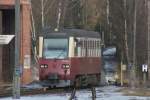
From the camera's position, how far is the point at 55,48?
121 ft

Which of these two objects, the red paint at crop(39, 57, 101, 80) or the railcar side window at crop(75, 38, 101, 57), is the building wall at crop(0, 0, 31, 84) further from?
the red paint at crop(39, 57, 101, 80)

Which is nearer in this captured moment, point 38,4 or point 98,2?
point 38,4

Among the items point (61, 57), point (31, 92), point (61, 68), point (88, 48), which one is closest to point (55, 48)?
point (61, 57)

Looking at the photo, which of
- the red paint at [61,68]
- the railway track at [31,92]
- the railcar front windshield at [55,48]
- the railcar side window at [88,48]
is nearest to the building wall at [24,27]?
the railcar side window at [88,48]

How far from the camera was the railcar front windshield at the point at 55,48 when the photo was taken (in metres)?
36.8

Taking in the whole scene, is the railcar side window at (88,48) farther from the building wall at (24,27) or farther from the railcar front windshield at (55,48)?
the building wall at (24,27)

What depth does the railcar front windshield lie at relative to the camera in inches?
1451

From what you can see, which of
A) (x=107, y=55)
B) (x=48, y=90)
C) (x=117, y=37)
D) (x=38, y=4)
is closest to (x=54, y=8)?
(x=38, y=4)

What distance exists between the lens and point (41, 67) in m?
37.1

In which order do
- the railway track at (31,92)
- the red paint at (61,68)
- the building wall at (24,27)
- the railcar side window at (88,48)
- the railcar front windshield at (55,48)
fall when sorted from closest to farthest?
the railway track at (31,92) → the red paint at (61,68) → the railcar front windshield at (55,48) → the railcar side window at (88,48) → the building wall at (24,27)

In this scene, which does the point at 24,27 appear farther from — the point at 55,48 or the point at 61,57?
the point at 61,57

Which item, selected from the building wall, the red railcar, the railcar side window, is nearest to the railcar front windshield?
the red railcar

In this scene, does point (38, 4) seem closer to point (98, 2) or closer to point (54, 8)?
point (54, 8)

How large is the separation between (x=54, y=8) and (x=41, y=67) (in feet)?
144
